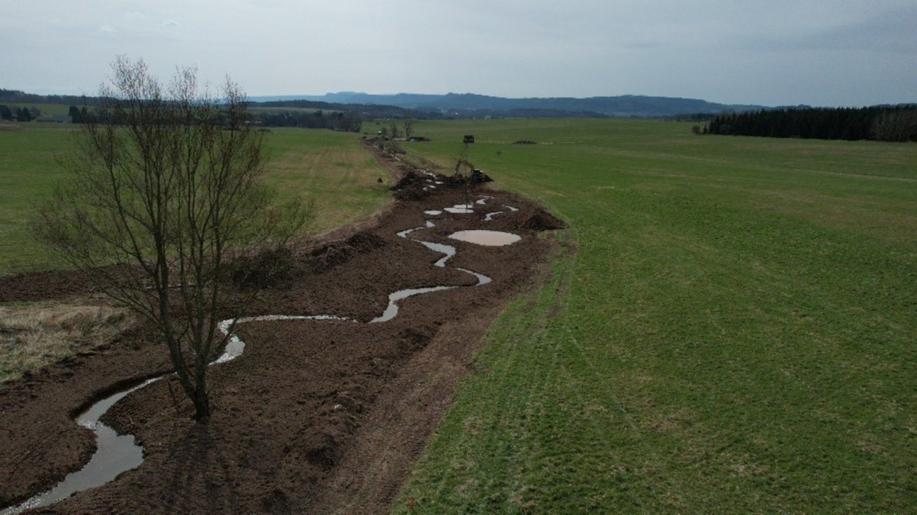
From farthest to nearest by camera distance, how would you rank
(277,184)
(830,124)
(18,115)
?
(18,115), (830,124), (277,184)

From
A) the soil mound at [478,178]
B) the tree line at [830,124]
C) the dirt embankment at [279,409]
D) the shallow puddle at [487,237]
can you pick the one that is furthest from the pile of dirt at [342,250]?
Answer: the tree line at [830,124]

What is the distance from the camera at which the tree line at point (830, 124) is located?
98.8 metres

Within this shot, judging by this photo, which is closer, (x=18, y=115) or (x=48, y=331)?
(x=48, y=331)

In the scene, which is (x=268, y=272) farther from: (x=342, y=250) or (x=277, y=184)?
(x=277, y=184)

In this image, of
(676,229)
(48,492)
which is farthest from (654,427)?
(676,229)

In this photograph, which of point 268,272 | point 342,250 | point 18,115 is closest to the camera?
point 268,272

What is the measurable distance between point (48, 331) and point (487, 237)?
2156cm

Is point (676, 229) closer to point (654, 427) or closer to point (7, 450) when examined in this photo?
point (654, 427)

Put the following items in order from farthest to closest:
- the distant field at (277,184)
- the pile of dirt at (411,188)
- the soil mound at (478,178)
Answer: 1. the soil mound at (478,178)
2. the pile of dirt at (411,188)
3. the distant field at (277,184)

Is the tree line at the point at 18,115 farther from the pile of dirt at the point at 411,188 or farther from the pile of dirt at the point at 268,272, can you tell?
the pile of dirt at the point at 268,272

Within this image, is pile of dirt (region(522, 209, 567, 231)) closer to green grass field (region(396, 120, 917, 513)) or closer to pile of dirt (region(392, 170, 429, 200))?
green grass field (region(396, 120, 917, 513))

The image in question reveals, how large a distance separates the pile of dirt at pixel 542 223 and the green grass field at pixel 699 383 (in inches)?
81.8

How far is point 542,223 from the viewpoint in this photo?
1339 inches

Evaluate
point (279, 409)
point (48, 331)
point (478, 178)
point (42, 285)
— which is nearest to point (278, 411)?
point (279, 409)
